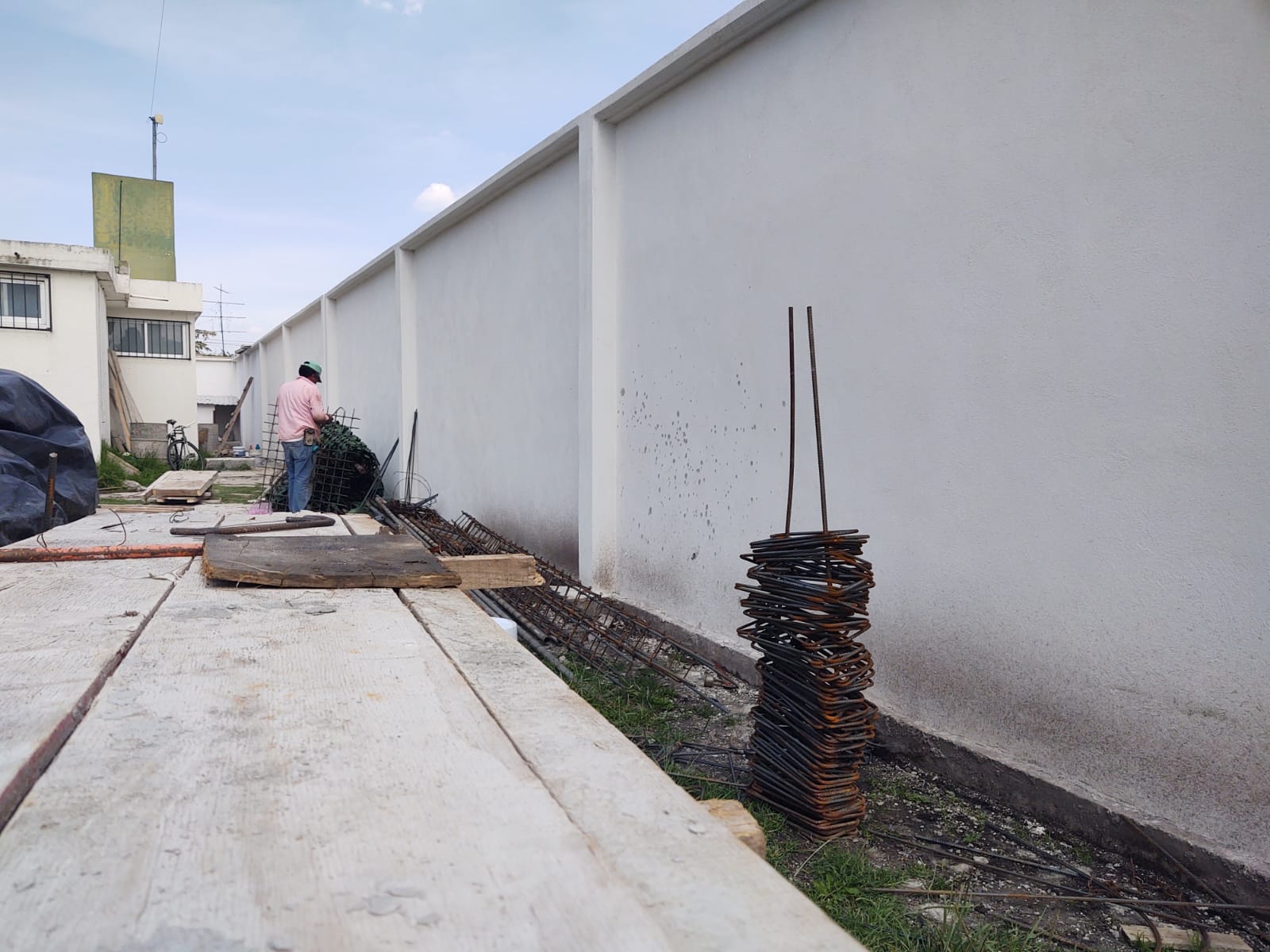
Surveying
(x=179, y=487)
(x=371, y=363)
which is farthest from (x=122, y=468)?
(x=179, y=487)

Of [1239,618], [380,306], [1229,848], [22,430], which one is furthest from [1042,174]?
[380,306]

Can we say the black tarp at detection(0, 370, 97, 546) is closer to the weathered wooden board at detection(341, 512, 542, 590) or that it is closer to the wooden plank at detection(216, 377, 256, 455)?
the weathered wooden board at detection(341, 512, 542, 590)

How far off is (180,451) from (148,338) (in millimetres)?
3050

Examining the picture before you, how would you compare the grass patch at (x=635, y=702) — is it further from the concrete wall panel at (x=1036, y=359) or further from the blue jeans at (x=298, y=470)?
the blue jeans at (x=298, y=470)

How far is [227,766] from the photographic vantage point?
35.0 inches

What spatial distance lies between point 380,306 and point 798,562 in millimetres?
9530

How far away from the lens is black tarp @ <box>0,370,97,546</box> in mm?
4713

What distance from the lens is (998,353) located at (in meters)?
2.88

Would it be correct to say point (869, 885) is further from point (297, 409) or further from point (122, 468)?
point (122, 468)

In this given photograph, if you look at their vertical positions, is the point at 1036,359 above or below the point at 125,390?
below

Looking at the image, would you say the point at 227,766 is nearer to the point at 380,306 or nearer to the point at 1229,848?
the point at 1229,848

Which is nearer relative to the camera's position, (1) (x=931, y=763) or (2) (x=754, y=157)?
(1) (x=931, y=763)

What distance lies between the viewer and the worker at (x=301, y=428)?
8648 millimetres

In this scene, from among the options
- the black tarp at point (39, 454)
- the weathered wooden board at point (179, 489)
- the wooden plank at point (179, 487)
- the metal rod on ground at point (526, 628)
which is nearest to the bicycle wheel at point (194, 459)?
the wooden plank at point (179, 487)
